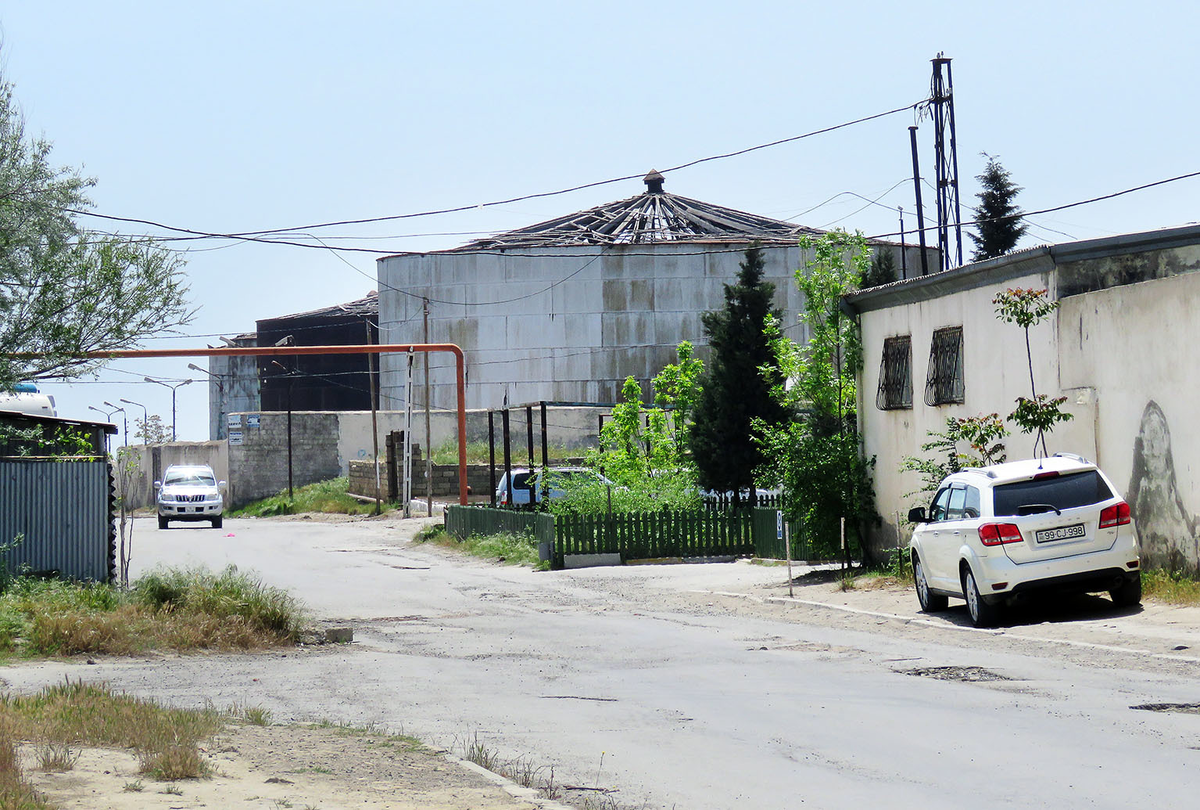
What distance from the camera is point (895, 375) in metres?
23.3

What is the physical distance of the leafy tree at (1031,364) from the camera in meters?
17.9

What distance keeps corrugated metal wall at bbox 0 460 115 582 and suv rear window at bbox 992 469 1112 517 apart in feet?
39.4

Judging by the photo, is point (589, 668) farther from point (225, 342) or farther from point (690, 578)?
point (225, 342)

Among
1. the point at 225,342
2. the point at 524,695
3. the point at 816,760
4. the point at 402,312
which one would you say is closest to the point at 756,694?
the point at 524,695

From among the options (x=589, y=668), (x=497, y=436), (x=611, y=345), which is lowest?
(x=589, y=668)

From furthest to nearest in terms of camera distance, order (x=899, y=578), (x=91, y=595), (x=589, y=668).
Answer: (x=899, y=578), (x=91, y=595), (x=589, y=668)

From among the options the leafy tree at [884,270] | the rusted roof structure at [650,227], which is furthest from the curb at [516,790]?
the rusted roof structure at [650,227]

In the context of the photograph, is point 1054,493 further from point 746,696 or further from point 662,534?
point 662,534

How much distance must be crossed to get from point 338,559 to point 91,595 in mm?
15289

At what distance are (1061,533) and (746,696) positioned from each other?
550 centimetres

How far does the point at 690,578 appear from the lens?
24.5m

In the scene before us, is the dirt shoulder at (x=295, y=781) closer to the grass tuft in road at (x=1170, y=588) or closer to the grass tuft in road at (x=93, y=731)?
the grass tuft in road at (x=93, y=731)

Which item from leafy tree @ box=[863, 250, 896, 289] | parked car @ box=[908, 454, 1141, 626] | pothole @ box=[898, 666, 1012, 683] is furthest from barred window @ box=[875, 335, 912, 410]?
leafy tree @ box=[863, 250, 896, 289]

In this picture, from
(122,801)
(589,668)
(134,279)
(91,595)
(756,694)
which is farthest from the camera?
(134,279)
